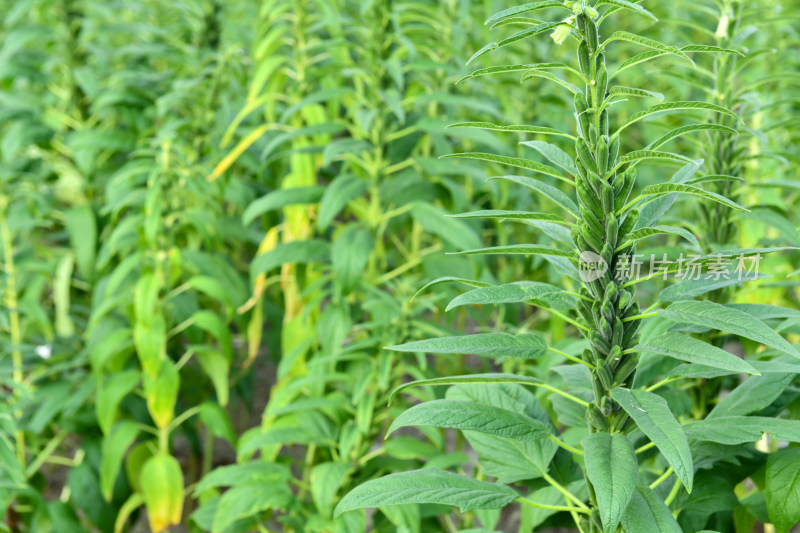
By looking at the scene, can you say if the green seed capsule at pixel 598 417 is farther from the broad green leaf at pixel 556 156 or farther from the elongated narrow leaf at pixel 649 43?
the elongated narrow leaf at pixel 649 43

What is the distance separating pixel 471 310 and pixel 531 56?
861mm

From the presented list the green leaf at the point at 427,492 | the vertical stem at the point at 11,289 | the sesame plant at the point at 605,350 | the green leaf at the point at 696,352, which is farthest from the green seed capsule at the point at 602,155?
the vertical stem at the point at 11,289

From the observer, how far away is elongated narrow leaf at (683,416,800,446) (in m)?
1.05

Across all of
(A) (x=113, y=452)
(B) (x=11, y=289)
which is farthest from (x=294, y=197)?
(B) (x=11, y=289)

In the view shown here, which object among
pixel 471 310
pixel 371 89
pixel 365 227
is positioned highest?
pixel 371 89

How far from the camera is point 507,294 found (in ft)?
3.32

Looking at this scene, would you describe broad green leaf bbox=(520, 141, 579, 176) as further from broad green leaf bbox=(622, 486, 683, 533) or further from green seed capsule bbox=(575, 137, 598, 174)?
broad green leaf bbox=(622, 486, 683, 533)

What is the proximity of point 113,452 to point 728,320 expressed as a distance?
5.76ft

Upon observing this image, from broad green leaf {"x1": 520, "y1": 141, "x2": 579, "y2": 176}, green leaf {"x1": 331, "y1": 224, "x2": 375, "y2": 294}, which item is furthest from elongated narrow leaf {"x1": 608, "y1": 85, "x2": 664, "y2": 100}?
green leaf {"x1": 331, "y1": 224, "x2": 375, "y2": 294}

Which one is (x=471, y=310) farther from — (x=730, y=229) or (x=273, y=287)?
(x=273, y=287)

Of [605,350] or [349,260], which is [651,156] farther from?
[349,260]

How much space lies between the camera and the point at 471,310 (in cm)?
219

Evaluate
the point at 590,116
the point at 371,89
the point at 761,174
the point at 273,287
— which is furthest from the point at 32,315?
the point at 761,174

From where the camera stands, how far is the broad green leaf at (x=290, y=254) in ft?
6.83
